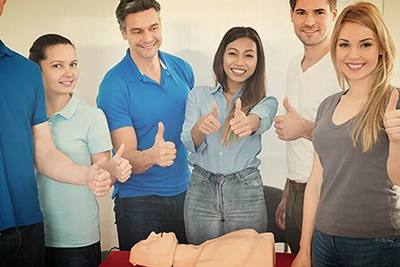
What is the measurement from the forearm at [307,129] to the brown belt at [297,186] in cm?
20

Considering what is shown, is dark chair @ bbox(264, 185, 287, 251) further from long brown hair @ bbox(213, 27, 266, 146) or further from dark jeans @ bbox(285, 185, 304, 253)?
long brown hair @ bbox(213, 27, 266, 146)

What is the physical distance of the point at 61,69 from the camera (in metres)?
2.05

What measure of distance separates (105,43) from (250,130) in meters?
0.74

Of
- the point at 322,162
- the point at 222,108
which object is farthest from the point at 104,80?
the point at 322,162

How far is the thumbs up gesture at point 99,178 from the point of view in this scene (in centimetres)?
196

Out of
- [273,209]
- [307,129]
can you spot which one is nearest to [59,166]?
[273,209]

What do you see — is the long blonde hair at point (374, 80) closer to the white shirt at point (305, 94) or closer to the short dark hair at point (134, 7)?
the white shirt at point (305, 94)

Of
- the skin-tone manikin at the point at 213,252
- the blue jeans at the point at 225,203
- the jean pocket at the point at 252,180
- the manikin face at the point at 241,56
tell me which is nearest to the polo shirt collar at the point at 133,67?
the manikin face at the point at 241,56

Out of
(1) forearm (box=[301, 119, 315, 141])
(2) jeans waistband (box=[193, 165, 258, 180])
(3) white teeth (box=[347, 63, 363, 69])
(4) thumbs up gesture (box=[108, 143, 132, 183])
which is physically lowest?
(2) jeans waistband (box=[193, 165, 258, 180])

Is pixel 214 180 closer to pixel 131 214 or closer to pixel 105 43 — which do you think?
pixel 131 214

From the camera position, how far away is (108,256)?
2062 mm

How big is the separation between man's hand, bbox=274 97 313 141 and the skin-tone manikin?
0.43 meters

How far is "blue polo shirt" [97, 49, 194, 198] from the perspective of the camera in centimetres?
206

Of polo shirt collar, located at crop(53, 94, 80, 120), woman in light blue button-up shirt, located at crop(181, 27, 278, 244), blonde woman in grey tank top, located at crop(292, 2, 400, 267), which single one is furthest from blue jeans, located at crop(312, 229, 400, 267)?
polo shirt collar, located at crop(53, 94, 80, 120)
